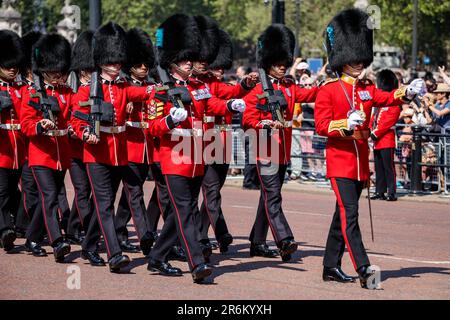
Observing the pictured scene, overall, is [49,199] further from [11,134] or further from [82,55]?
[82,55]

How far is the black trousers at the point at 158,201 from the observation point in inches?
415

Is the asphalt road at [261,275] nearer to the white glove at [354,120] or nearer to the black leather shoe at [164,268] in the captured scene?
the black leather shoe at [164,268]

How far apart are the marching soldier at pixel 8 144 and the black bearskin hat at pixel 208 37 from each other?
1.66m

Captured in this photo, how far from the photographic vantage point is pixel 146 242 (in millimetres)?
10352

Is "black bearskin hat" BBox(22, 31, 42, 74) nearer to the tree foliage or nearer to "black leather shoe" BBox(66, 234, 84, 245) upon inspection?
Result: "black leather shoe" BBox(66, 234, 84, 245)

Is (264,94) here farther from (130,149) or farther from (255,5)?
(255,5)

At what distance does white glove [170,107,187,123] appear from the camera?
870 cm

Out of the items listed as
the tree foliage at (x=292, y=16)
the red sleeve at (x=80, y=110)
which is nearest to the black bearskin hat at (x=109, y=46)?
the red sleeve at (x=80, y=110)

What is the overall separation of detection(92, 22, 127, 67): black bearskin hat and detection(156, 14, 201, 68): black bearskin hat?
1.67 ft

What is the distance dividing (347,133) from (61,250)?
263 cm

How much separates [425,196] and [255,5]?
49378 millimetres

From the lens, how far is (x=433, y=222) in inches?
533
